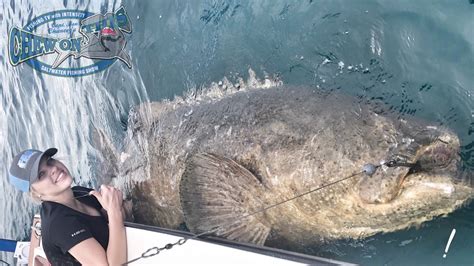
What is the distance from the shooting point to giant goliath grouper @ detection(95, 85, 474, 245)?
109 inches

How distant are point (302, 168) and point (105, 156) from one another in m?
2.49

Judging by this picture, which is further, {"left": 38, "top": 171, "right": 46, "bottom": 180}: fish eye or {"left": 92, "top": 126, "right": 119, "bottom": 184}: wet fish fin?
{"left": 92, "top": 126, "right": 119, "bottom": 184}: wet fish fin

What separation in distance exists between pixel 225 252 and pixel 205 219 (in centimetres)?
47

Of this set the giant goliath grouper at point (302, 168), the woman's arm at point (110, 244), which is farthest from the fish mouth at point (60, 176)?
the giant goliath grouper at point (302, 168)

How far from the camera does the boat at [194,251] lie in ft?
8.78

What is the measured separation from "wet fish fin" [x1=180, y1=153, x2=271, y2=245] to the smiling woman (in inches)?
21.0

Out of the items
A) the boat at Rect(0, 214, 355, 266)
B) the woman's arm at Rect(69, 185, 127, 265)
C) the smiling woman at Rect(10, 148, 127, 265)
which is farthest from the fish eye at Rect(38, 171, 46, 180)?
the boat at Rect(0, 214, 355, 266)

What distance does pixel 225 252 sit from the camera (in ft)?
A: 9.40

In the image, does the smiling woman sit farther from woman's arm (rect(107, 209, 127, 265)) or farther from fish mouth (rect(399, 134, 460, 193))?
fish mouth (rect(399, 134, 460, 193))

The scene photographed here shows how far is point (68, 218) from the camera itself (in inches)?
118

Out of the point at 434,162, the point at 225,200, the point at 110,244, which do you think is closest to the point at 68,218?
the point at 110,244

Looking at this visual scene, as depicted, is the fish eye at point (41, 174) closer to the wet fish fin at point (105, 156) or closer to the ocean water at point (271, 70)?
the wet fish fin at point (105, 156)

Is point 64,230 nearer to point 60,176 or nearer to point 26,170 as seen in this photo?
point 60,176

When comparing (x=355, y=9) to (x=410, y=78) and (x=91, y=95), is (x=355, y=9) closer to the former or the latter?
(x=410, y=78)
